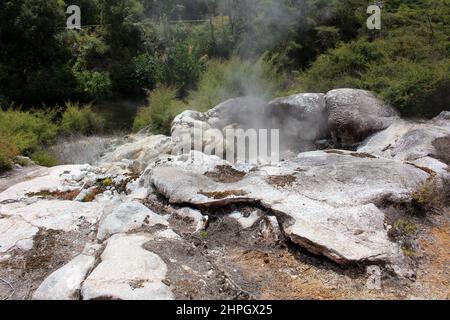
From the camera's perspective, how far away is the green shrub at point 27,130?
9047 mm

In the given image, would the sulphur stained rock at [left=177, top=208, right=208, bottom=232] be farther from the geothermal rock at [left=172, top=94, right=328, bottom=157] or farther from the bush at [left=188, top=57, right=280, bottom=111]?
the bush at [left=188, top=57, right=280, bottom=111]

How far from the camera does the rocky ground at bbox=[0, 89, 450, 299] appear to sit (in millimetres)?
3697

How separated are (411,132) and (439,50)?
395 cm

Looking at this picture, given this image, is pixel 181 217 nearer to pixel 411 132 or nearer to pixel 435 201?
pixel 435 201

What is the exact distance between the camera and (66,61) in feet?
48.3

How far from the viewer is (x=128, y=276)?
3.55m

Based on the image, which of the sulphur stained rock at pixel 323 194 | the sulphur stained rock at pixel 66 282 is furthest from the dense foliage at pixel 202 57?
the sulphur stained rock at pixel 66 282

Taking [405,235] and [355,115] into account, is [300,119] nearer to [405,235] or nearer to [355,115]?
[355,115]

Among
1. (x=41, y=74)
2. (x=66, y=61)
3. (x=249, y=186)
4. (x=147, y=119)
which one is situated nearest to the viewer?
(x=249, y=186)

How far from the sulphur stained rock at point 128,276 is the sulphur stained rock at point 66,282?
15 centimetres

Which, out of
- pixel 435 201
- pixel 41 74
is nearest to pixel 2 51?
pixel 41 74

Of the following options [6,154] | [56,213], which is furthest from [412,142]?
[6,154]

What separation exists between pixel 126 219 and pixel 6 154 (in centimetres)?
445

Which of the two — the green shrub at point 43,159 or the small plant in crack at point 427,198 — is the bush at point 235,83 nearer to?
the green shrub at point 43,159
